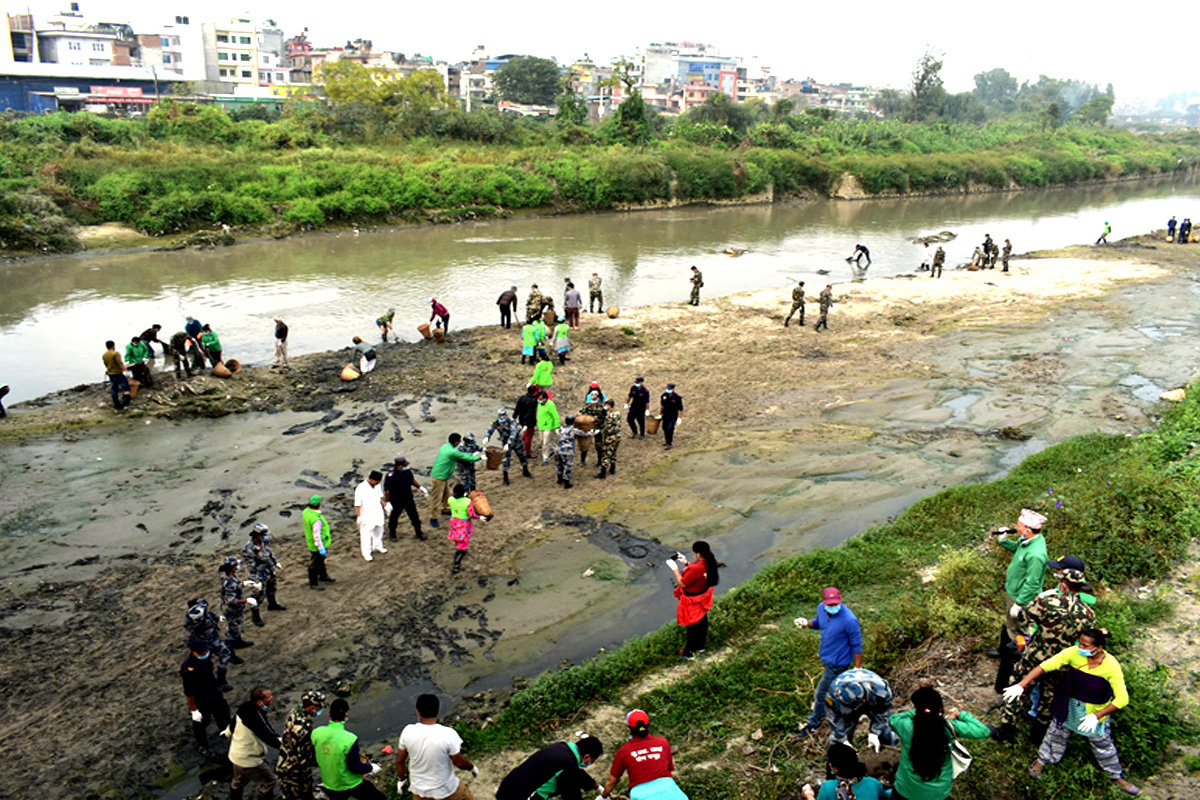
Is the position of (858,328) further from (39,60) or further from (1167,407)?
(39,60)

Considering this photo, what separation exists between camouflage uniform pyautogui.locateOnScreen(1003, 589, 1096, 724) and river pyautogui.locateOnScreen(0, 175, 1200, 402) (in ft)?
64.3

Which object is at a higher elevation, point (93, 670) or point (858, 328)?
point (858, 328)

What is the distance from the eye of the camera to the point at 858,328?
2425 centimetres

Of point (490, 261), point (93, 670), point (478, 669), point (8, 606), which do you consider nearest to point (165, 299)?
point (490, 261)

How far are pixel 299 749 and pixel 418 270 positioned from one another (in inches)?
1143

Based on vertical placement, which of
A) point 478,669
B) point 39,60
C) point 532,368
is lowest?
point 478,669

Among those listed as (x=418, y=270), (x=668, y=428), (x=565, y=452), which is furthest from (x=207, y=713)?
(x=418, y=270)

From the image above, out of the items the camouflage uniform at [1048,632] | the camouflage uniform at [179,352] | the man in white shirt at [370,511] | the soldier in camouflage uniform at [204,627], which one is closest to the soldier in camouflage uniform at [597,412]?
the man in white shirt at [370,511]

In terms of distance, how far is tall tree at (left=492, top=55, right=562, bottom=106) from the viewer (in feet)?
341

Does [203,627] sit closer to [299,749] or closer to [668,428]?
[299,749]

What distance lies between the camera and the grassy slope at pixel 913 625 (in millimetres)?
6930

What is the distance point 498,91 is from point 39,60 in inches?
1962

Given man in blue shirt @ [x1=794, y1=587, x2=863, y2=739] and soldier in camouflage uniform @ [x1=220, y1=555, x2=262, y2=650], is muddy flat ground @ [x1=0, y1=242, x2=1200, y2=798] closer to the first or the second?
soldier in camouflage uniform @ [x1=220, y1=555, x2=262, y2=650]

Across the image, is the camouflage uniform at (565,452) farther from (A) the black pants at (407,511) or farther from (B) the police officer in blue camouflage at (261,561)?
(B) the police officer in blue camouflage at (261,561)
